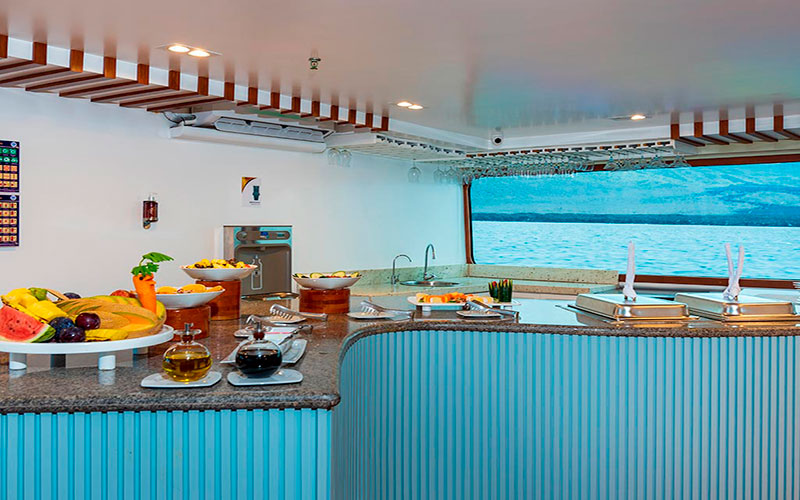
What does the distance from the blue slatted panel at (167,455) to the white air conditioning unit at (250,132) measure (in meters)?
3.74

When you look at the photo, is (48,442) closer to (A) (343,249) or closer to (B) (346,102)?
(B) (346,102)

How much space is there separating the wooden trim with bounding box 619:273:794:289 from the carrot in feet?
20.6

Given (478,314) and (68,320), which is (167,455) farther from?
(478,314)

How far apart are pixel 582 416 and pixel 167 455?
84.9 inches

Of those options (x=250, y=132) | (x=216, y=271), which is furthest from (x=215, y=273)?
(x=250, y=132)

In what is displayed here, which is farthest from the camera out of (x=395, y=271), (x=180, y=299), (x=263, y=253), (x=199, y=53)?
(x=395, y=271)

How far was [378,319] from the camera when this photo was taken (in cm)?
355

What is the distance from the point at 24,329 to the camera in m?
2.30

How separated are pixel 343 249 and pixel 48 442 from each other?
16.9ft

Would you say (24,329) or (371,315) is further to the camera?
(371,315)

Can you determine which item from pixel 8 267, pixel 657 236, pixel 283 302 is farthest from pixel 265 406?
pixel 657 236

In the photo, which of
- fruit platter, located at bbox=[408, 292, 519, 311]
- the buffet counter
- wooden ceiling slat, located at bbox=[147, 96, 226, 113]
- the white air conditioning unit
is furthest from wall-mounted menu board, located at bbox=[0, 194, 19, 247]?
fruit platter, located at bbox=[408, 292, 519, 311]

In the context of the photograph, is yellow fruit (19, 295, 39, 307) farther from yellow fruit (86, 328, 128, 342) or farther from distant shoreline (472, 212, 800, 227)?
distant shoreline (472, 212, 800, 227)

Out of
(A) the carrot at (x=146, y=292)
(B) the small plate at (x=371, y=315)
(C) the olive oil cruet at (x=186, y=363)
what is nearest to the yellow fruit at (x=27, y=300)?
(A) the carrot at (x=146, y=292)
